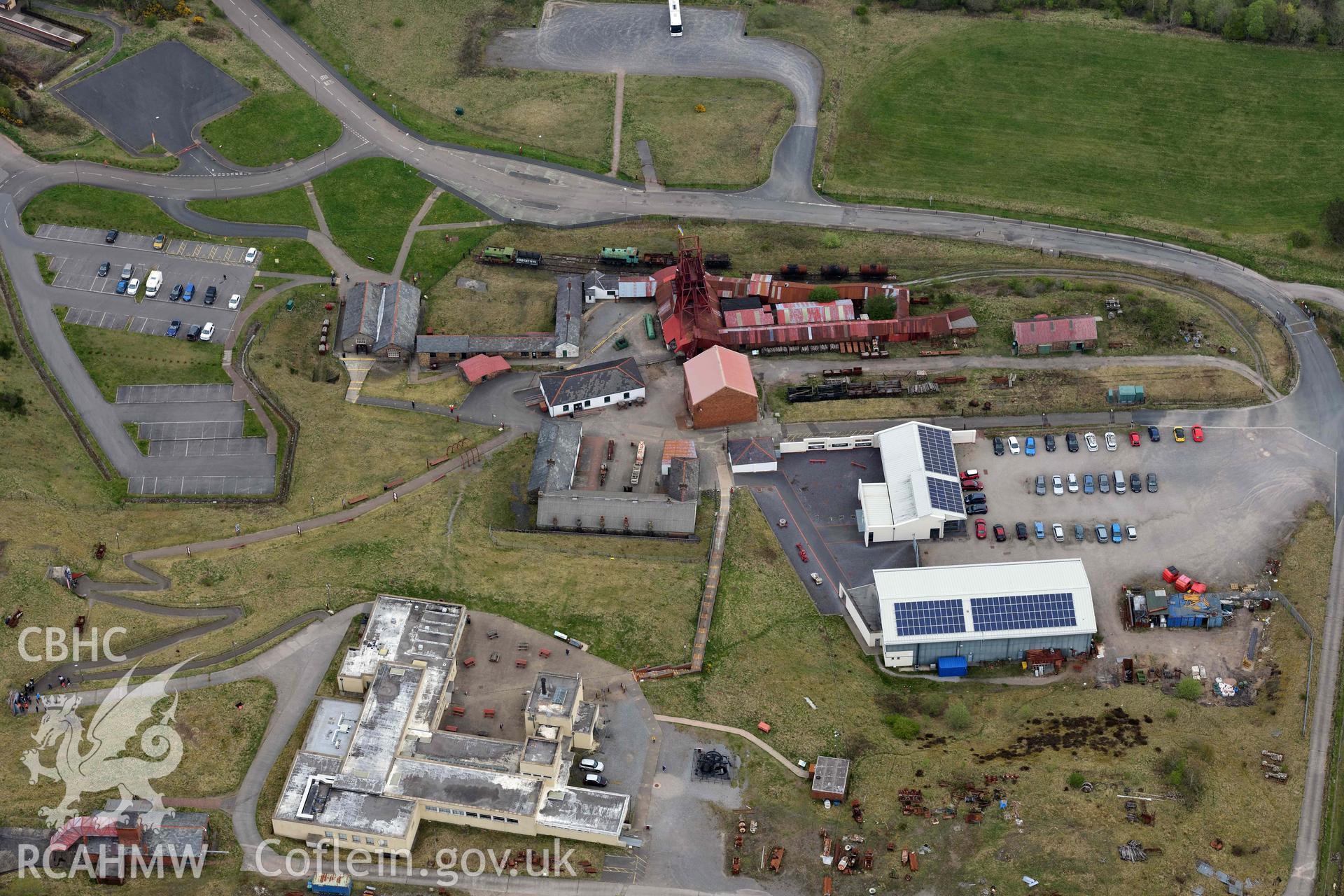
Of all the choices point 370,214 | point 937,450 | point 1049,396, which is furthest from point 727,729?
point 370,214

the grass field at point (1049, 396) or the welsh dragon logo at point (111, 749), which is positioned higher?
the grass field at point (1049, 396)

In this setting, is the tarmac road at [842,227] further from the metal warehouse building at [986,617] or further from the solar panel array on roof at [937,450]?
the metal warehouse building at [986,617]

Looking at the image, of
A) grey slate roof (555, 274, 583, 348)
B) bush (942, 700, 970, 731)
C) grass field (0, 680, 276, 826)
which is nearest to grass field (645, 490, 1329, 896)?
bush (942, 700, 970, 731)

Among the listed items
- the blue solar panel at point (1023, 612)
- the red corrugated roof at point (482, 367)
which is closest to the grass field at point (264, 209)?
the red corrugated roof at point (482, 367)

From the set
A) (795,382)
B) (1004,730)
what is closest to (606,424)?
(795,382)

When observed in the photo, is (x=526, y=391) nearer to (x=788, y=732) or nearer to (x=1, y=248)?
(x=788, y=732)
